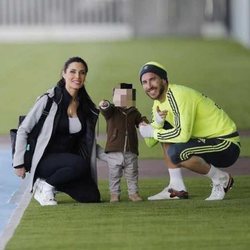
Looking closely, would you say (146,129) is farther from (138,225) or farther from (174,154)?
(138,225)

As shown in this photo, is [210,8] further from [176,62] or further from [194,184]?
[194,184]

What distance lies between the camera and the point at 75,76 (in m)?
9.48

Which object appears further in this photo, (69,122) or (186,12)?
(186,12)

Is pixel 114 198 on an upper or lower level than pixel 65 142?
lower

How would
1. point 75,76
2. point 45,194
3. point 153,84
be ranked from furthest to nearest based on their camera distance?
point 45,194 < point 75,76 < point 153,84

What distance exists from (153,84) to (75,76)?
64 cm

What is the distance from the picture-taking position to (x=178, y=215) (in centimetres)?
896

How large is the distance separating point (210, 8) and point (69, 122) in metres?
35.0

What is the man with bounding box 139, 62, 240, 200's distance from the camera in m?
9.38

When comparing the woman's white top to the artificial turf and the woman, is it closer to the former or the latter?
the woman

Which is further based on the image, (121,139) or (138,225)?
(121,139)

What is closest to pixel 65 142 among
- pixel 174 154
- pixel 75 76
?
pixel 75 76

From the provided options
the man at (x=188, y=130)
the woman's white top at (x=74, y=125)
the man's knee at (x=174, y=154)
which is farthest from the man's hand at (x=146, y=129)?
the woman's white top at (x=74, y=125)

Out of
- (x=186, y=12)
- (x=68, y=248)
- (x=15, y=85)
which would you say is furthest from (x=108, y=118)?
(x=186, y=12)
